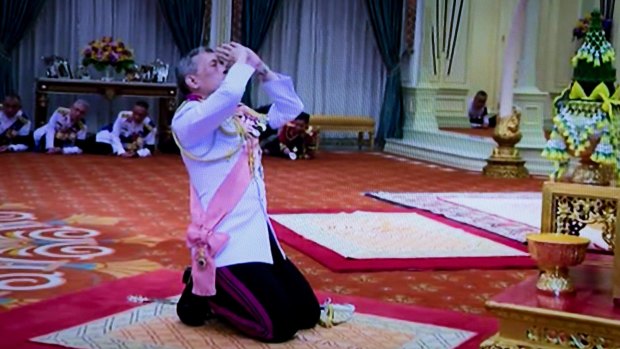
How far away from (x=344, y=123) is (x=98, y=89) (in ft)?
11.4

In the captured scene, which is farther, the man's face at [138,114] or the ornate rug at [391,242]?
the man's face at [138,114]

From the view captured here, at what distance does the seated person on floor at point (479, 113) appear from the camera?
14516 mm

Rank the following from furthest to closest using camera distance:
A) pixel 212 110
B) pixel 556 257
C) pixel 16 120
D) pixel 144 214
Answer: pixel 16 120
pixel 144 214
pixel 212 110
pixel 556 257

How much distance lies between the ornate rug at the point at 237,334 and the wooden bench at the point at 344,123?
364 inches

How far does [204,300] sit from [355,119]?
1005cm

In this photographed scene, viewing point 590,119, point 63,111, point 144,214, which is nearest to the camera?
point 590,119

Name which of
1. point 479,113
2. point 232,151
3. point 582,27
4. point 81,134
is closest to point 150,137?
point 81,134

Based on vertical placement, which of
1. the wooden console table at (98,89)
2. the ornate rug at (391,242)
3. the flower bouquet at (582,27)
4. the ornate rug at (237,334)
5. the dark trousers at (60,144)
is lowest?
the ornate rug at (237,334)

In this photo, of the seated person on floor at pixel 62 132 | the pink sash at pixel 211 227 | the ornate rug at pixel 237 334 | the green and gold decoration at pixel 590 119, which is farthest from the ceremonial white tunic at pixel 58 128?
the green and gold decoration at pixel 590 119

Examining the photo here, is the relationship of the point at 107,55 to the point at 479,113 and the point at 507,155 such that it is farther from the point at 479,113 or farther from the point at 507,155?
the point at 479,113

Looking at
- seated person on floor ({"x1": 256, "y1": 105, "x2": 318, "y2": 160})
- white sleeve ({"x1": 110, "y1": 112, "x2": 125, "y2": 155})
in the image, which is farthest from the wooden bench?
white sleeve ({"x1": 110, "y1": 112, "x2": 125, "y2": 155})

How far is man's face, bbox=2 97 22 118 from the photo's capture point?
465 inches

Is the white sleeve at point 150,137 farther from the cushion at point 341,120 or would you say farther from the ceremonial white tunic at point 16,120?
the cushion at point 341,120

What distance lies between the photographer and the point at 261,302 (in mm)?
3920
